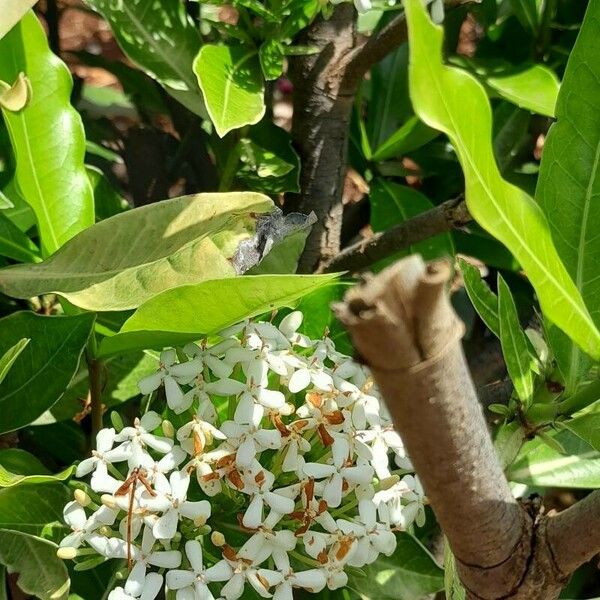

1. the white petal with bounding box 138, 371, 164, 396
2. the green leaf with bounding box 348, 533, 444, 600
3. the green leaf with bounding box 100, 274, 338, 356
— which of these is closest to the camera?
the green leaf with bounding box 100, 274, 338, 356

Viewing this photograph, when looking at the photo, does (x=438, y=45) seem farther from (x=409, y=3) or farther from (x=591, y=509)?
(x=591, y=509)

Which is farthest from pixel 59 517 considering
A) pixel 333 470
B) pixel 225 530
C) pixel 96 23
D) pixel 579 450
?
pixel 96 23

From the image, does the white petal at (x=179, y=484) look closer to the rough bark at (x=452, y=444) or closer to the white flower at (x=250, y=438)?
the white flower at (x=250, y=438)

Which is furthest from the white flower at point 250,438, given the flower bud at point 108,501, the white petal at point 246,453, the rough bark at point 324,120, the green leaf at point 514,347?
the rough bark at point 324,120

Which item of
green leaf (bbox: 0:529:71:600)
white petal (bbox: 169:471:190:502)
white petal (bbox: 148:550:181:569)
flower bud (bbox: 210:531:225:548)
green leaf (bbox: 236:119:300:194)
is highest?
green leaf (bbox: 236:119:300:194)

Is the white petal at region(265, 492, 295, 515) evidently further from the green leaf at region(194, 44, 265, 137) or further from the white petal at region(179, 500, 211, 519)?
the green leaf at region(194, 44, 265, 137)

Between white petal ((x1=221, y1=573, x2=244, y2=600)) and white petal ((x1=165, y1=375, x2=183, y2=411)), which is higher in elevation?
white petal ((x1=165, y1=375, x2=183, y2=411))

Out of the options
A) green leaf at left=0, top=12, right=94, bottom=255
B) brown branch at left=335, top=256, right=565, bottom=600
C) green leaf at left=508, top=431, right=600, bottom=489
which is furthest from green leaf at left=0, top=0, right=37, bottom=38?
green leaf at left=508, top=431, right=600, bottom=489

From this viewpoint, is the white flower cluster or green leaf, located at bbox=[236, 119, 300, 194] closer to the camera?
the white flower cluster
